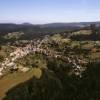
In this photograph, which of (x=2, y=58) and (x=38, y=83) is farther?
(x=2, y=58)

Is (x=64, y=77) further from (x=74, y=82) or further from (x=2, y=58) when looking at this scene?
(x=2, y=58)

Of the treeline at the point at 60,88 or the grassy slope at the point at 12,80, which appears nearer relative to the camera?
the treeline at the point at 60,88

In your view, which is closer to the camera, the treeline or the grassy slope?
the treeline

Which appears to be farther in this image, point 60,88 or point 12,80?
point 12,80

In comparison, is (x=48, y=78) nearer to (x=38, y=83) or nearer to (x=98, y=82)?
(x=38, y=83)

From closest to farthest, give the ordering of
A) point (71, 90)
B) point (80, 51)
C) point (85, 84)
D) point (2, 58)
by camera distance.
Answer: point (71, 90), point (85, 84), point (2, 58), point (80, 51)

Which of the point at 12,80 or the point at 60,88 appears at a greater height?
the point at 12,80

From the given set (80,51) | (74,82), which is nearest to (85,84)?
(74,82)

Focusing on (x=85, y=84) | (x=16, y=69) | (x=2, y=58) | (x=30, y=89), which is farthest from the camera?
(x=2, y=58)

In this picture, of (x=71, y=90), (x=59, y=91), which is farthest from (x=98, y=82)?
(x=59, y=91)
